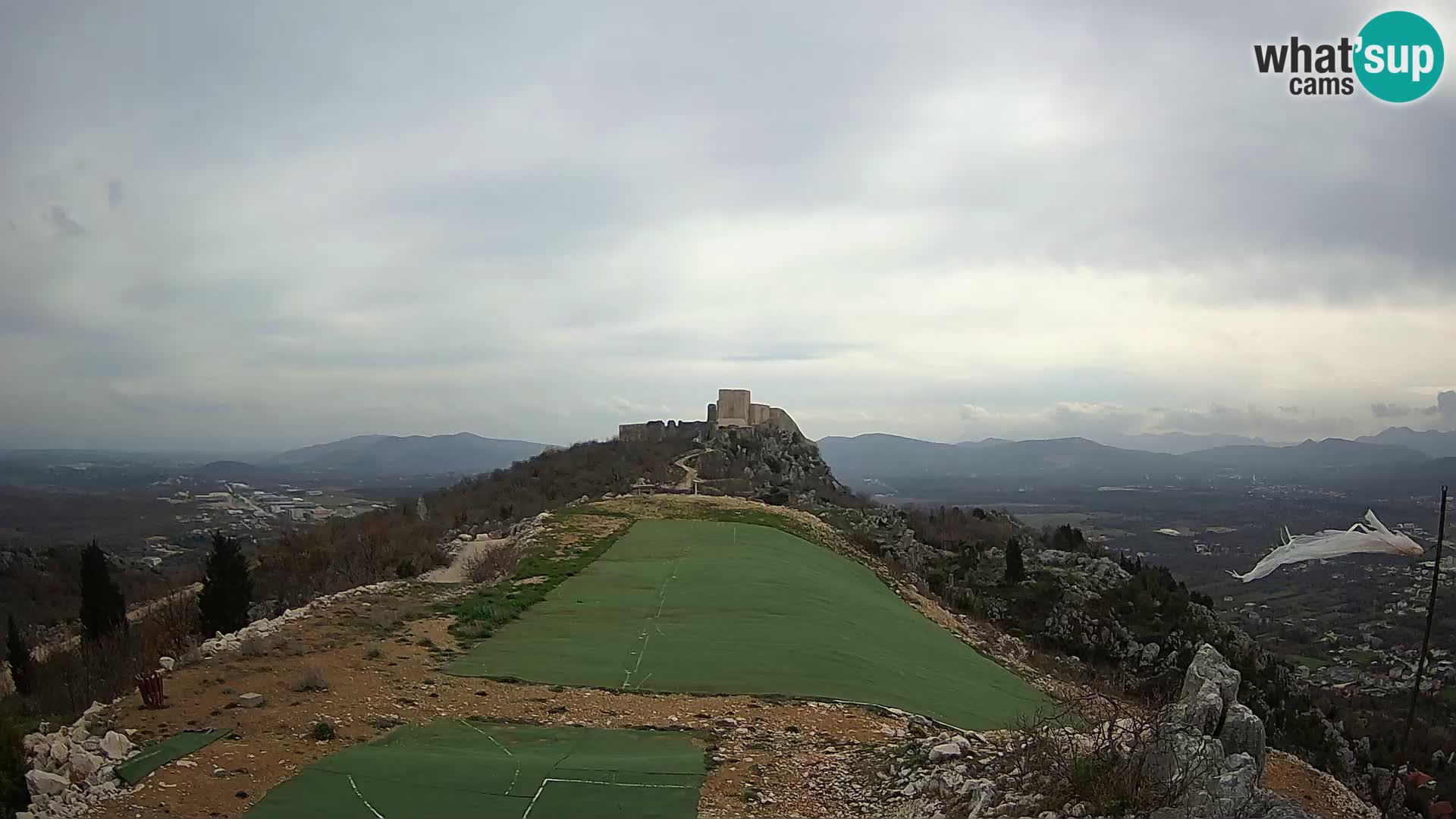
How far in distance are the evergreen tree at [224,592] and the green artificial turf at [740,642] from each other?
8521 millimetres

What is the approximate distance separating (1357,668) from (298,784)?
45.8 metres

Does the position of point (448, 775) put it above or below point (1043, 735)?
below

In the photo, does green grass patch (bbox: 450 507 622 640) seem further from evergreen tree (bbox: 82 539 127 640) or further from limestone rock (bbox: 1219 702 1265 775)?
evergreen tree (bbox: 82 539 127 640)

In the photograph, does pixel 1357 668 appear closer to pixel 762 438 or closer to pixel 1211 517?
pixel 762 438

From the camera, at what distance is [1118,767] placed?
20.4 feet

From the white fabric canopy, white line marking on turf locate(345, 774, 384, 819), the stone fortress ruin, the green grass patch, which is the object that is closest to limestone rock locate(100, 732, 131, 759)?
white line marking on turf locate(345, 774, 384, 819)

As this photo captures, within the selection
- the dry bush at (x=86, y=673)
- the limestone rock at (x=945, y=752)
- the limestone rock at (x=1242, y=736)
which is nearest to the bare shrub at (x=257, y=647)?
the dry bush at (x=86, y=673)

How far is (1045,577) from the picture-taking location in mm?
39406

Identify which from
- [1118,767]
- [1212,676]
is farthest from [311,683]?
[1212,676]

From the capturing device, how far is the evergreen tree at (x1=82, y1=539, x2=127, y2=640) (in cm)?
2552

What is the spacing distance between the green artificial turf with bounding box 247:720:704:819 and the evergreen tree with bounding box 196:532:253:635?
1373cm

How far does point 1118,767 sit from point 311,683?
9165 millimetres

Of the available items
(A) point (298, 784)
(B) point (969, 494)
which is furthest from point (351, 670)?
(B) point (969, 494)

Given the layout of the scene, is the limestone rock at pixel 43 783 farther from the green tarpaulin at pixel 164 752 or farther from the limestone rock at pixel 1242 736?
the limestone rock at pixel 1242 736
